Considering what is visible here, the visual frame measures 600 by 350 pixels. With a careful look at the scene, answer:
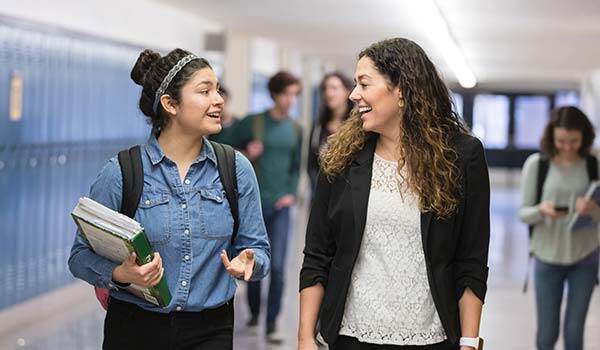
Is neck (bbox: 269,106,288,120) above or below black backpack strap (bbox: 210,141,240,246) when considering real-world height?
above

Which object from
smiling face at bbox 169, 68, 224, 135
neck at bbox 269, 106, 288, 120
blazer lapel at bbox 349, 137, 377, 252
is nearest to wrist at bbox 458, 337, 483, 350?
blazer lapel at bbox 349, 137, 377, 252

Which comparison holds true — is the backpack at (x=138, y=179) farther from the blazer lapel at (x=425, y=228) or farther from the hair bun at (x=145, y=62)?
the blazer lapel at (x=425, y=228)

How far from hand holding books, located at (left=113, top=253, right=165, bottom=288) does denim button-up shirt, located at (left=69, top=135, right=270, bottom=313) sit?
4.8 inches

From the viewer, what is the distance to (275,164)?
308 inches

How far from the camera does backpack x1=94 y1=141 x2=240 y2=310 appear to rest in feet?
10.6

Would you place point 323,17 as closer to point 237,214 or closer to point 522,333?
point 522,333

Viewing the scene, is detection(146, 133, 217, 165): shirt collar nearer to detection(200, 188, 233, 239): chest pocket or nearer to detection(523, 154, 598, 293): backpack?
detection(200, 188, 233, 239): chest pocket

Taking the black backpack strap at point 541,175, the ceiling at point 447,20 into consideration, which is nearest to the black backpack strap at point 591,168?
the black backpack strap at point 541,175

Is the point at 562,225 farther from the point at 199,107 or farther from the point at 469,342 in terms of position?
the point at 199,107

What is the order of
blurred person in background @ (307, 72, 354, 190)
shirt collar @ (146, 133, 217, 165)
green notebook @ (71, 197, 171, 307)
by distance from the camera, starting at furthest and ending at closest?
blurred person in background @ (307, 72, 354, 190) → shirt collar @ (146, 133, 217, 165) → green notebook @ (71, 197, 171, 307)

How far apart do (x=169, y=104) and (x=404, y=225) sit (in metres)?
0.80

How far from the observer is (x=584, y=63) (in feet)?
64.5

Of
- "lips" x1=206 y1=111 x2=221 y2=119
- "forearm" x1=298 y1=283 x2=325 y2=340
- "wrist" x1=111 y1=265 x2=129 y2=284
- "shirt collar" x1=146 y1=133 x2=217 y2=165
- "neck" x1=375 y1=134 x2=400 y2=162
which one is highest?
"lips" x1=206 y1=111 x2=221 y2=119

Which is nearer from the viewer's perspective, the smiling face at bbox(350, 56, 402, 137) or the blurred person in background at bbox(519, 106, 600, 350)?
the smiling face at bbox(350, 56, 402, 137)
